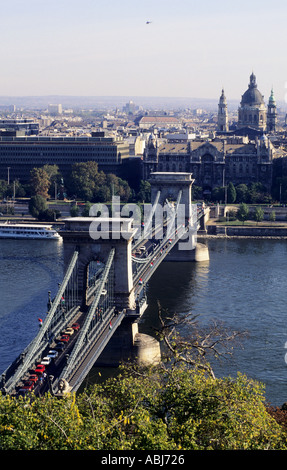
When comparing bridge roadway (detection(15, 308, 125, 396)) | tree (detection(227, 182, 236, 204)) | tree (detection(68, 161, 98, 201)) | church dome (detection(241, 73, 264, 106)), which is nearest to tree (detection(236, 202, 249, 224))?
tree (detection(227, 182, 236, 204))

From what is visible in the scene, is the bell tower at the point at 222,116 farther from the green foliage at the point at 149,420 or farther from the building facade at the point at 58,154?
the green foliage at the point at 149,420

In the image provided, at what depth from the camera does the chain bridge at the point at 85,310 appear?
27.3m

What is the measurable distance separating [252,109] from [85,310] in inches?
4284

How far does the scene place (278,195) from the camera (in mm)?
87438

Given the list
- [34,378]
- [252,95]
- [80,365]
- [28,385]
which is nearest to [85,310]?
[80,365]

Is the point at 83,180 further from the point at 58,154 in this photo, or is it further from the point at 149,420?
the point at 149,420

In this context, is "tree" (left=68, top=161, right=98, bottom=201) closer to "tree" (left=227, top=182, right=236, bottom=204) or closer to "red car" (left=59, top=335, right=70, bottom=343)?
"tree" (left=227, top=182, right=236, bottom=204)

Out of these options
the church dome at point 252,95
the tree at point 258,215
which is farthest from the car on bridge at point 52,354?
the church dome at point 252,95

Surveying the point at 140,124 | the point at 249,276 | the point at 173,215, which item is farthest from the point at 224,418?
the point at 140,124

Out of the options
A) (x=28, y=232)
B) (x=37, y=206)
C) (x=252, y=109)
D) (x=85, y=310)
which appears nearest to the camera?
(x=85, y=310)

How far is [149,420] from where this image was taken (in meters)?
21.0

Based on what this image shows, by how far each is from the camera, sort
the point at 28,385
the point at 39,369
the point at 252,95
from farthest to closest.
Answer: the point at 252,95 < the point at 39,369 < the point at 28,385

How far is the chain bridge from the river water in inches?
82.4

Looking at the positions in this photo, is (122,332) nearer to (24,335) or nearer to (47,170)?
(24,335)
